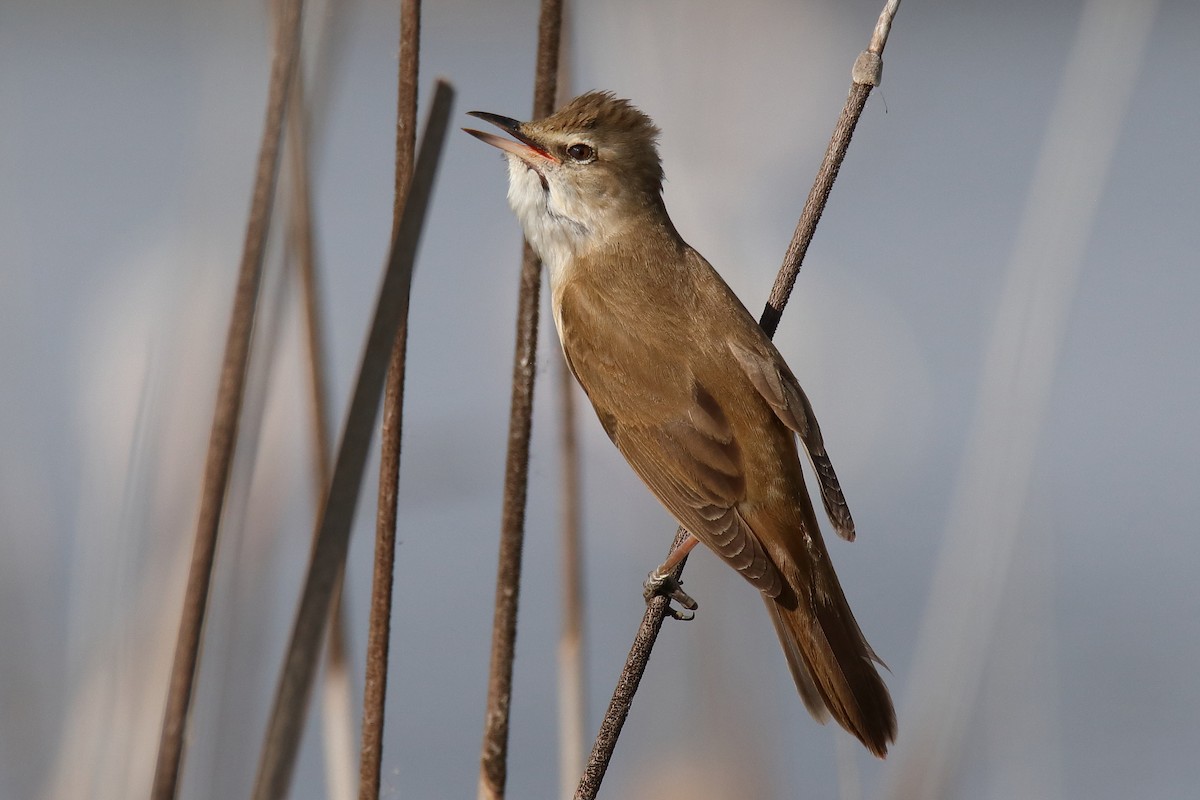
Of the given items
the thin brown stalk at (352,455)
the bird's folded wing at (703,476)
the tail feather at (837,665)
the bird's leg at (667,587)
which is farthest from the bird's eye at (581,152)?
the thin brown stalk at (352,455)

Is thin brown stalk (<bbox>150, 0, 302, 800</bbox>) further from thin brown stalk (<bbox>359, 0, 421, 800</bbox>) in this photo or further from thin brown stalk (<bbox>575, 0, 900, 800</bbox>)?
thin brown stalk (<bbox>575, 0, 900, 800</bbox>)

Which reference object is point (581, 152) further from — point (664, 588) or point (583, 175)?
point (664, 588)

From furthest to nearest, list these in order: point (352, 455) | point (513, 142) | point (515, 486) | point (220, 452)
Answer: point (513, 142) < point (515, 486) < point (220, 452) < point (352, 455)

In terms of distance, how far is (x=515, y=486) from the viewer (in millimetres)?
1727

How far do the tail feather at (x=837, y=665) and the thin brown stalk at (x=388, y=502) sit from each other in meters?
0.66

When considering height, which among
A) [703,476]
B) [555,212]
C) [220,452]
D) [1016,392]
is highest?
[555,212]

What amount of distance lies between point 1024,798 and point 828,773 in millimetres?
1766

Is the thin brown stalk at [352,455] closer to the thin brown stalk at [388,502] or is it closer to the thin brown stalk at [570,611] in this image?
the thin brown stalk at [388,502]

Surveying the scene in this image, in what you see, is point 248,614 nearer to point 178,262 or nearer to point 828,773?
point 178,262

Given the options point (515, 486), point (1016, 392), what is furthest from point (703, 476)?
point (1016, 392)

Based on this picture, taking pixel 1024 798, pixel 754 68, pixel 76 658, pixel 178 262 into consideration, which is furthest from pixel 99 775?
pixel 754 68

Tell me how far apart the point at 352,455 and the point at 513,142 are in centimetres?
131

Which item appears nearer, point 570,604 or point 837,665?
point 837,665

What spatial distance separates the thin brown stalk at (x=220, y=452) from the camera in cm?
140
